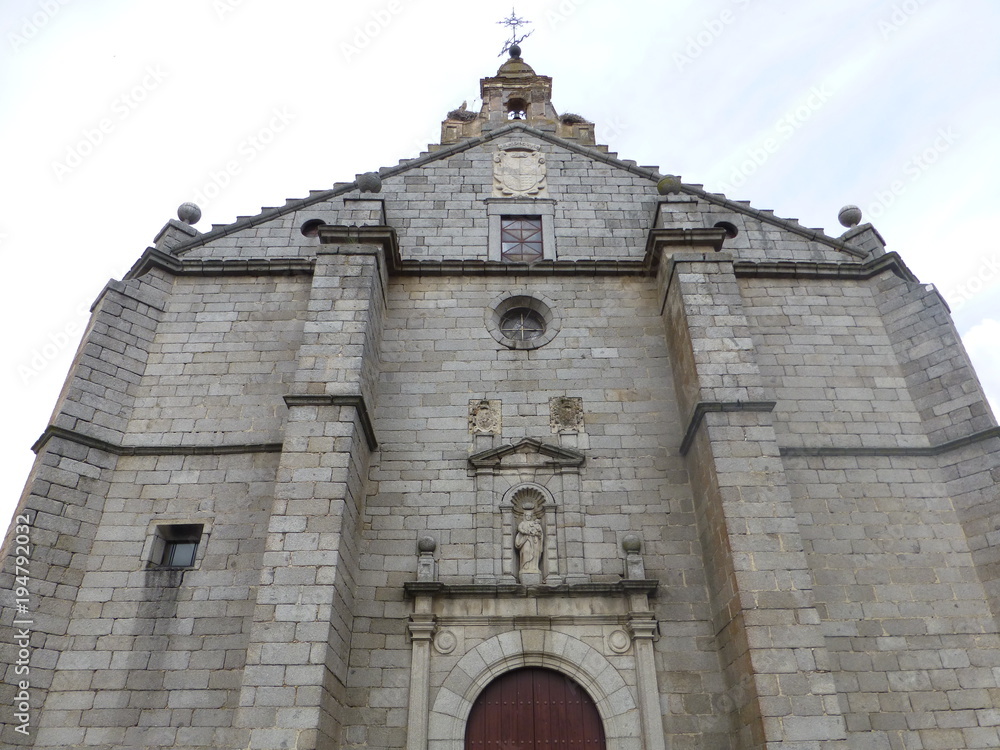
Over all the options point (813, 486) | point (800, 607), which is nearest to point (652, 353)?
point (813, 486)

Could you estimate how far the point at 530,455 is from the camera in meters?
9.85

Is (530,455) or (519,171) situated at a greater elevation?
(519,171)

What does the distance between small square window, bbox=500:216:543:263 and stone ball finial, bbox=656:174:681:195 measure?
2.18m

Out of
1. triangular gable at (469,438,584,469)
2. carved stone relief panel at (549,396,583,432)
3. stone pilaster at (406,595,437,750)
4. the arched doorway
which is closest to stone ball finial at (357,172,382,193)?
carved stone relief panel at (549,396,583,432)

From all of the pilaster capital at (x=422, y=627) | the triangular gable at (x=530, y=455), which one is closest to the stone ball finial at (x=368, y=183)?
the triangular gable at (x=530, y=455)

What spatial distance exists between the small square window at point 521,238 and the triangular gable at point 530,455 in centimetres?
361

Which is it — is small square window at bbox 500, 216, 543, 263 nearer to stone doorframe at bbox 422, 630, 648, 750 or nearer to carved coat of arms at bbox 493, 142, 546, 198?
carved coat of arms at bbox 493, 142, 546, 198

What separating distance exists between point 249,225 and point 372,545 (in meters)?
6.52

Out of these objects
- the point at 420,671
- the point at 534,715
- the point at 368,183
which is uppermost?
the point at 368,183

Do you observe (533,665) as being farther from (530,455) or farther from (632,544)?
(530,455)

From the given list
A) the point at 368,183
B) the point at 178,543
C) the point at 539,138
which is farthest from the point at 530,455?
the point at 539,138

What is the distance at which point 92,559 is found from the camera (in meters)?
8.71

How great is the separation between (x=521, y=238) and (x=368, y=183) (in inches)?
111

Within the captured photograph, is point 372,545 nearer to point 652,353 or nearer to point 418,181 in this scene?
point 652,353
